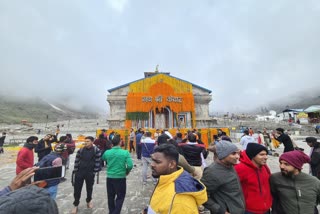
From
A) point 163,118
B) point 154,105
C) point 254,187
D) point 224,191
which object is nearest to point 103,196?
point 224,191

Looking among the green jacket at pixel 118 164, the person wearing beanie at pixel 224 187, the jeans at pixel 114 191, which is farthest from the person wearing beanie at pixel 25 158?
the person wearing beanie at pixel 224 187

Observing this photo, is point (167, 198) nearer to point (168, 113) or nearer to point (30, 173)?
point (30, 173)

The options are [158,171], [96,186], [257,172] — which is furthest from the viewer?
[96,186]

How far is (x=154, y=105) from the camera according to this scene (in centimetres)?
2095

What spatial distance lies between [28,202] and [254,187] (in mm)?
2846

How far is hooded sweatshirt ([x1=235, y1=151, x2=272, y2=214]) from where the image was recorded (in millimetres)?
2680

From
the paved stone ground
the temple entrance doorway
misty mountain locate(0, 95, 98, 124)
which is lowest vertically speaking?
the paved stone ground

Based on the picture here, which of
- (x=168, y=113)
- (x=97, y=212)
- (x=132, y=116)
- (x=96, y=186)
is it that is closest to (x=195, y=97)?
(x=168, y=113)

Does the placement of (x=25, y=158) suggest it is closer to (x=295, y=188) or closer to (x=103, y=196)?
(x=103, y=196)

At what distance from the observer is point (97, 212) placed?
4.82 m

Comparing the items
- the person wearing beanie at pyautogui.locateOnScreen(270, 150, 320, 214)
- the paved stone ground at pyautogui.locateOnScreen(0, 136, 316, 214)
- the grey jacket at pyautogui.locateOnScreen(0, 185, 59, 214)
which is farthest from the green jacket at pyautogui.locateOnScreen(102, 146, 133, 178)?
the grey jacket at pyautogui.locateOnScreen(0, 185, 59, 214)

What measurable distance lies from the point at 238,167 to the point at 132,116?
18.1 m

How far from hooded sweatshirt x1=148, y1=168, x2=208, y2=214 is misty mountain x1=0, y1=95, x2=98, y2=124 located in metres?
91.3

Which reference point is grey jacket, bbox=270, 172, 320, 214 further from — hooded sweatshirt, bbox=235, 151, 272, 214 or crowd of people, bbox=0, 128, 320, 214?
hooded sweatshirt, bbox=235, 151, 272, 214
